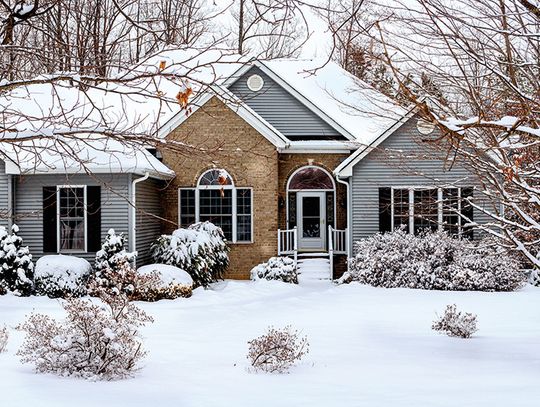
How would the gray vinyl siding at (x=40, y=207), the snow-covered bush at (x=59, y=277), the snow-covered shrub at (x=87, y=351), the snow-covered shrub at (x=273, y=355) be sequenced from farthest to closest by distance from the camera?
the gray vinyl siding at (x=40, y=207)
the snow-covered bush at (x=59, y=277)
the snow-covered shrub at (x=273, y=355)
the snow-covered shrub at (x=87, y=351)

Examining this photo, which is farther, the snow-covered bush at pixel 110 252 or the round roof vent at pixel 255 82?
the round roof vent at pixel 255 82

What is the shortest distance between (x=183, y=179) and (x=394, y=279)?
7240mm

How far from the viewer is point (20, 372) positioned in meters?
9.79

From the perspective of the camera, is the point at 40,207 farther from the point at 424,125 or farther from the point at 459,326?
the point at 459,326

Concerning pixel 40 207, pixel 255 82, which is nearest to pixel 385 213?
pixel 255 82

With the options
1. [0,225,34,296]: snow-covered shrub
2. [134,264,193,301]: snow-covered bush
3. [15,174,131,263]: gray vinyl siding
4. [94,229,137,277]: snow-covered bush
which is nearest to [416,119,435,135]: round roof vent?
[134,264,193,301]: snow-covered bush

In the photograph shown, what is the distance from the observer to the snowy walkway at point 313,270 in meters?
22.6

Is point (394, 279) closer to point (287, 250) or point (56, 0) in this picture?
point (287, 250)

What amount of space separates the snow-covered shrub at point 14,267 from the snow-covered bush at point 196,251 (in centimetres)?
337

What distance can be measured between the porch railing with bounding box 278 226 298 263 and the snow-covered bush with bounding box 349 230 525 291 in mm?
2714

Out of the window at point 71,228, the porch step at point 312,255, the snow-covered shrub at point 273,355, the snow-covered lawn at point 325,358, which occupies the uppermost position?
the window at point 71,228

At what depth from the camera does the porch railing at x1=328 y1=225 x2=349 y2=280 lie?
75.3 ft

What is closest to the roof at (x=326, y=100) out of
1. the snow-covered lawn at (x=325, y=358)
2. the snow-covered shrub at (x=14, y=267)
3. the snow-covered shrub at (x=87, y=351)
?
the snow-covered shrub at (x=14, y=267)

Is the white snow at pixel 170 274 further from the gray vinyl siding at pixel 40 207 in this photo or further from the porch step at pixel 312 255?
the porch step at pixel 312 255
